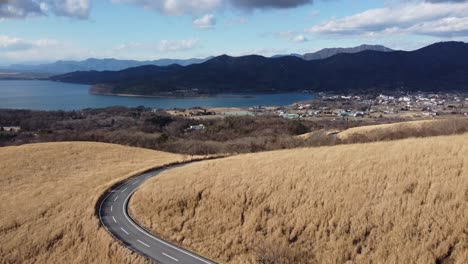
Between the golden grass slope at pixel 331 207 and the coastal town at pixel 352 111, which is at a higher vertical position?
the golden grass slope at pixel 331 207

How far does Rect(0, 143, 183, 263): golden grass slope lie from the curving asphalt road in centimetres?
65

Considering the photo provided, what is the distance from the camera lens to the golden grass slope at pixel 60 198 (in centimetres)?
2261

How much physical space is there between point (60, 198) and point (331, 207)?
20.3m

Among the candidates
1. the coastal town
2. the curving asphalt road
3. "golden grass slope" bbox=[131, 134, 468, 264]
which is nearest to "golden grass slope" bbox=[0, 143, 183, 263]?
the curving asphalt road

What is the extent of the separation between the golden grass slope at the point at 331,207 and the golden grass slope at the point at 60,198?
3.34 metres

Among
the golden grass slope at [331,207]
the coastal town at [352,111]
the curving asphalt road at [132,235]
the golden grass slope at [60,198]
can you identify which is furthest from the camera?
the coastal town at [352,111]

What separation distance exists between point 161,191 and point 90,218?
4.68 m

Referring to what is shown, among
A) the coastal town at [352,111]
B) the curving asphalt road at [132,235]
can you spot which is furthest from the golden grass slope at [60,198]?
the coastal town at [352,111]

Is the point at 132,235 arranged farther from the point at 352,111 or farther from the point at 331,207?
the point at 352,111

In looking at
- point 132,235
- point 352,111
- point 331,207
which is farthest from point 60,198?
point 352,111

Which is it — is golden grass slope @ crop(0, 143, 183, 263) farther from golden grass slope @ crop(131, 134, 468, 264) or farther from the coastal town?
the coastal town

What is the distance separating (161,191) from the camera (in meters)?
27.3

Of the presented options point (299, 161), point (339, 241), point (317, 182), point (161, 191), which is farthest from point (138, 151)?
point (339, 241)

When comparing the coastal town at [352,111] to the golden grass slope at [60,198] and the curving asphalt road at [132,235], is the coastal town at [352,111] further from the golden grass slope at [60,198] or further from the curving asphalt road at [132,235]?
the curving asphalt road at [132,235]
